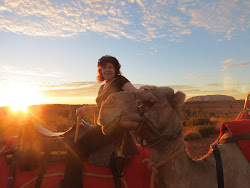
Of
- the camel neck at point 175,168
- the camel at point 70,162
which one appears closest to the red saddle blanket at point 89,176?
the camel at point 70,162

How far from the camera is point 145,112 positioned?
2.04m

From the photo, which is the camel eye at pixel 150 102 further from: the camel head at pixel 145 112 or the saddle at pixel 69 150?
the saddle at pixel 69 150

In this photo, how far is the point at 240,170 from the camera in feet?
8.04

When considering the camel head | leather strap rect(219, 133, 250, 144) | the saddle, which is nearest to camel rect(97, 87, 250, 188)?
the camel head

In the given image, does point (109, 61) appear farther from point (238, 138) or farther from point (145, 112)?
point (238, 138)

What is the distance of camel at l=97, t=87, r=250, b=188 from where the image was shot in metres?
1.96

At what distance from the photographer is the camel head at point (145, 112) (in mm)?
1917

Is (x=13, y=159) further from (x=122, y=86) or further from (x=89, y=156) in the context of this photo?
(x=122, y=86)

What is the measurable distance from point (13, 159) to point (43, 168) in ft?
1.44

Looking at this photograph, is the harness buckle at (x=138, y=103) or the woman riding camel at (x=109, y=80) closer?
the harness buckle at (x=138, y=103)

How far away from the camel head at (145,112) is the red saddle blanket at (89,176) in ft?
2.68

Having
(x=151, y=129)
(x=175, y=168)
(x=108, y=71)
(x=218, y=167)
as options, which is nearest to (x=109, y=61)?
(x=108, y=71)

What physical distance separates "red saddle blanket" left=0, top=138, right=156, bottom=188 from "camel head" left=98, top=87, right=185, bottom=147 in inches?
32.2

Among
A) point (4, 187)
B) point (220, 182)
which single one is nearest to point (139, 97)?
point (220, 182)
